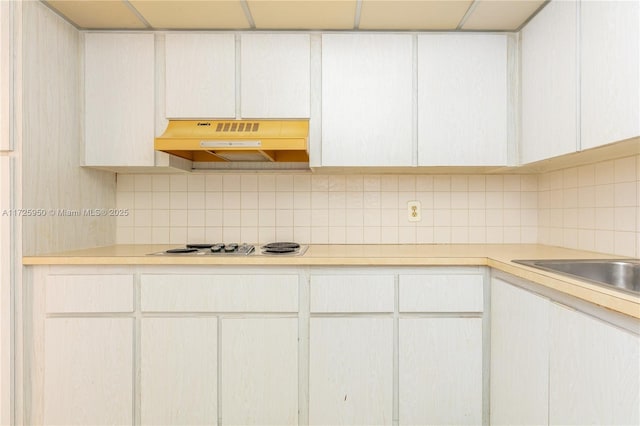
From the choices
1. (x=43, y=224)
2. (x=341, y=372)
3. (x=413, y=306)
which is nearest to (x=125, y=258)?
(x=43, y=224)

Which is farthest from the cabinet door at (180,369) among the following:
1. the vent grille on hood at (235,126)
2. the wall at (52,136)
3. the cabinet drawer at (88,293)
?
the vent grille on hood at (235,126)

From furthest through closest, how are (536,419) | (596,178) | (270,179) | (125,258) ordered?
(270,179)
(596,178)
(125,258)
(536,419)

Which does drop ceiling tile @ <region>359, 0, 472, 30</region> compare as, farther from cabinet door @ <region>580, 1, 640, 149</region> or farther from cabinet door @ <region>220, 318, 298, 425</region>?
cabinet door @ <region>220, 318, 298, 425</region>

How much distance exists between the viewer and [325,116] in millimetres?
1940

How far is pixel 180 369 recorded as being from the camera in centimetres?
167

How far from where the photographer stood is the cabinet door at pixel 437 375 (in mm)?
1663

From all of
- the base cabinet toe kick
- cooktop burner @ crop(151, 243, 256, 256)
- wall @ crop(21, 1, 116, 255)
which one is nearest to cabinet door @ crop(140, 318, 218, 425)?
the base cabinet toe kick

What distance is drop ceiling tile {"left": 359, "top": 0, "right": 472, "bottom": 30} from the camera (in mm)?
1712

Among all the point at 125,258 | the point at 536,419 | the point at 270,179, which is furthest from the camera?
the point at 270,179

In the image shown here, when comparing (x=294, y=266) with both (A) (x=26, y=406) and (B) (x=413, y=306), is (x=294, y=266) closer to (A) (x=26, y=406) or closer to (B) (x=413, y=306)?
(B) (x=413, y=306)

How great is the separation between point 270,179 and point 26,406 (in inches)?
65.7

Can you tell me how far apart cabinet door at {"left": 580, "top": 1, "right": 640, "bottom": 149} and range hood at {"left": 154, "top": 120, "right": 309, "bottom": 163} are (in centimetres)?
120

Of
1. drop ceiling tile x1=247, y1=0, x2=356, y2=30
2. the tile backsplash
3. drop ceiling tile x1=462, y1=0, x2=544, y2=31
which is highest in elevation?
drop ceiling tile x1=247, y1=0, x2=356, y2=30

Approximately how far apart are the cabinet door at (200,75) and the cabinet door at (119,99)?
0.41ft
